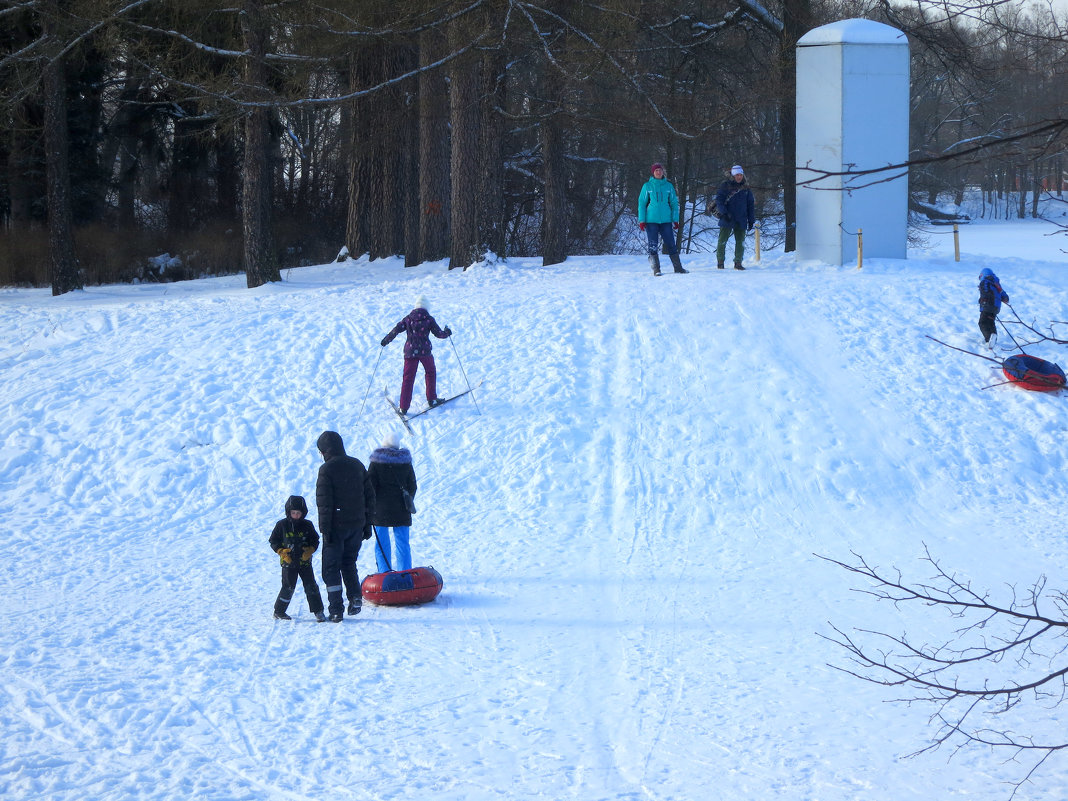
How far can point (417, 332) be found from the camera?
1278 cm

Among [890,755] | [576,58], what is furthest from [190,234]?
[890,755]

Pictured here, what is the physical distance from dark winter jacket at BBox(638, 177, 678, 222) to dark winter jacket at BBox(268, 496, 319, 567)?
9.79m

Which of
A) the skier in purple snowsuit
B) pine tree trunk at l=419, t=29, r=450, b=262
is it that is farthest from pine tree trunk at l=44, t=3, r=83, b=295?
the skier in purple snowsuit

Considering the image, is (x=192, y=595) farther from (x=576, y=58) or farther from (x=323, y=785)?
(x=576, y=58)

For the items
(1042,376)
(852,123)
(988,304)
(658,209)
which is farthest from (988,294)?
(658,209)

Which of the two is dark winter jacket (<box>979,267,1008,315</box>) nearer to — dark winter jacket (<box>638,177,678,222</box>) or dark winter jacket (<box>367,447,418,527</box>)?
dark winter jacket (<box>638,177,678,222</box>)

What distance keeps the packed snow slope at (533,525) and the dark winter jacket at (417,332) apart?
93 centimetres

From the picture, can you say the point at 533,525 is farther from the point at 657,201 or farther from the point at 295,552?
the point at 657,201

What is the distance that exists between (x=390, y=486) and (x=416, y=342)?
438cm

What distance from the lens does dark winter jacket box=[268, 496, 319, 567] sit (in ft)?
26.0

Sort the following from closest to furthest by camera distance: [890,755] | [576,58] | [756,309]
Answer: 1. [890,755]
2. [756,309]
3. [576,58]

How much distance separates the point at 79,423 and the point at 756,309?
9.30m

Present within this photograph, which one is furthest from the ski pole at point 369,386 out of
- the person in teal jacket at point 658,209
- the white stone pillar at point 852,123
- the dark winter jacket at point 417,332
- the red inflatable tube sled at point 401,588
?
the white stone pillar at point 852,123

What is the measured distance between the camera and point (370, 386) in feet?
45.1
